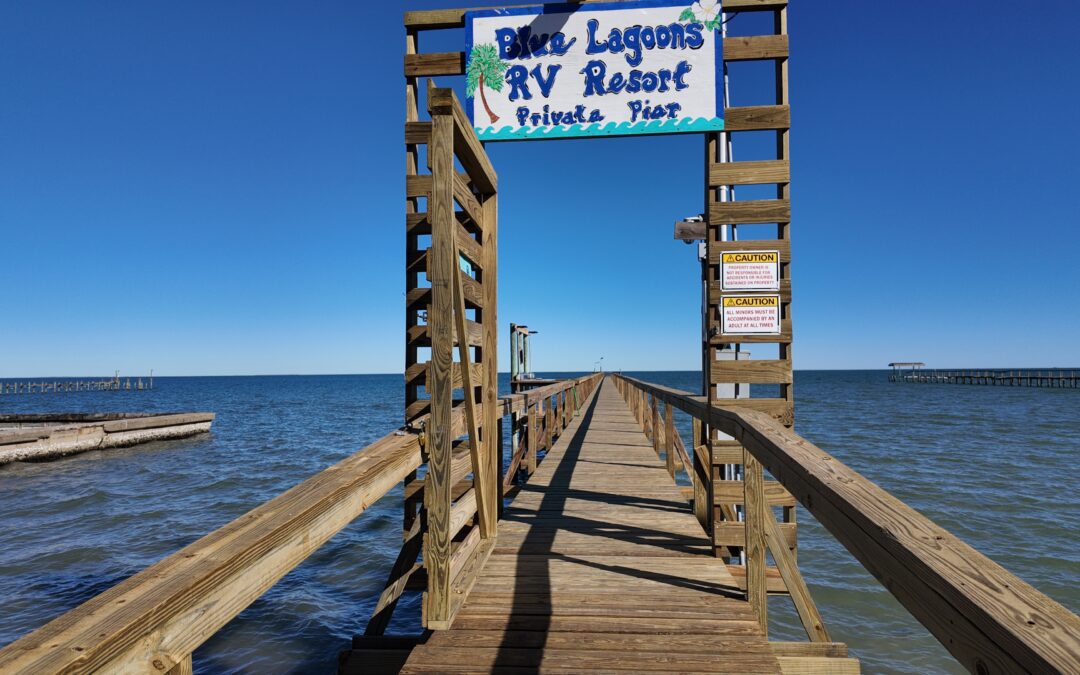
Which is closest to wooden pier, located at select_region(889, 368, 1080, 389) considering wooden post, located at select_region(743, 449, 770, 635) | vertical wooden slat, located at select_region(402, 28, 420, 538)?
wooden post, located at select_region(743, 449, 770, 635)

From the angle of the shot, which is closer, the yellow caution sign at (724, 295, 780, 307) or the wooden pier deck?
the wooden pier deck

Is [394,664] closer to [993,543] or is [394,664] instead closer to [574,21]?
[574,21]

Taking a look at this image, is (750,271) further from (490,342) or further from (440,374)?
(440,374)

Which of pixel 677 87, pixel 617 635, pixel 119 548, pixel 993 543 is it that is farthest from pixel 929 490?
pixel 119 548

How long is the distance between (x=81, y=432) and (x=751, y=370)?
23.7 metres

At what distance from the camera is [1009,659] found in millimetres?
747

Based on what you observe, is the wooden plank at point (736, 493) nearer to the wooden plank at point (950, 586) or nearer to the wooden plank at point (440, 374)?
the wooden plank at point (440, 374)

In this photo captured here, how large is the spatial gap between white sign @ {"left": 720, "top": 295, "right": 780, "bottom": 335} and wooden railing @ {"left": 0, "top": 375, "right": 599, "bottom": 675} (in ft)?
10.2

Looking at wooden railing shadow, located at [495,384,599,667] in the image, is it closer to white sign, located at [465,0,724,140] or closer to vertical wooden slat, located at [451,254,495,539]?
vertical wooden slat, located at [451,254,495,539]

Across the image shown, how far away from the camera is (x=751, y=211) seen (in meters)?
3.98

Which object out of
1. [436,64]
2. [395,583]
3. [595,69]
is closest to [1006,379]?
[595,69]

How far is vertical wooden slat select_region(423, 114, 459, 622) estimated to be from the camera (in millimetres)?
2379

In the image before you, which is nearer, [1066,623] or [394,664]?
[1066,623]

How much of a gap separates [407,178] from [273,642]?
15.7ft
